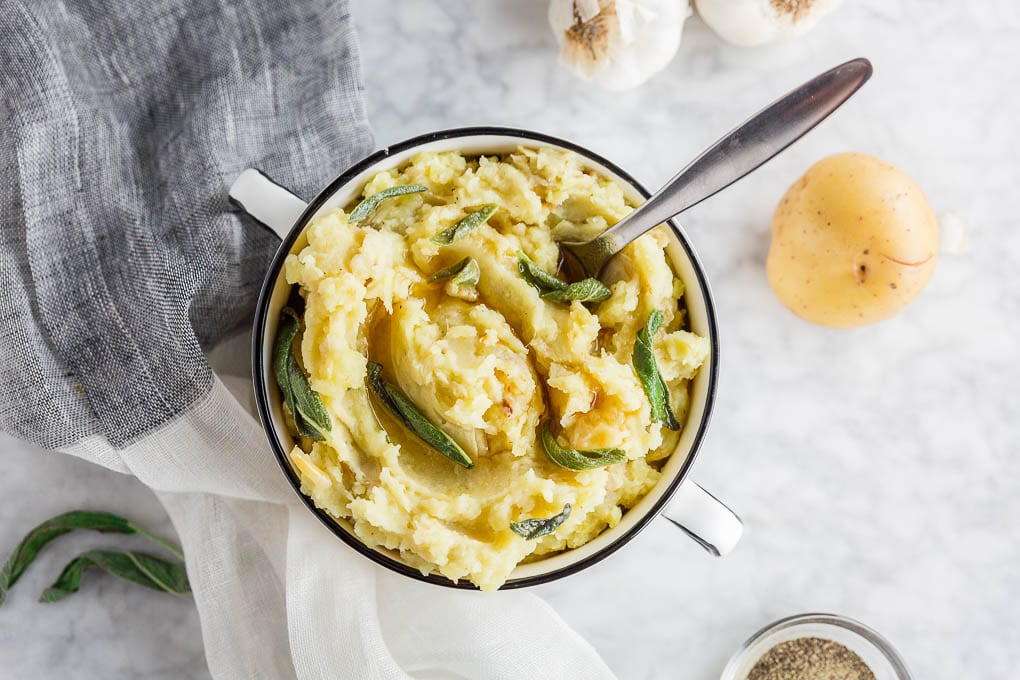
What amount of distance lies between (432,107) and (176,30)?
2.39ft

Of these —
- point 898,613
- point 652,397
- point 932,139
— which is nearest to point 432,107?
point 652,397

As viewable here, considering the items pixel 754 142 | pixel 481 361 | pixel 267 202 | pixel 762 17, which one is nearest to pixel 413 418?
pixel 481 361

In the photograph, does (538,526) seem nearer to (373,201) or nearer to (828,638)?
(373,201)

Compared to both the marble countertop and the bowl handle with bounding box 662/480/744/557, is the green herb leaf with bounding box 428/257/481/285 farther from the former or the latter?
the marble countertop

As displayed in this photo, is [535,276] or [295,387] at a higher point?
[535,276]

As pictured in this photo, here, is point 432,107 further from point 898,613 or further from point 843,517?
point 898,613

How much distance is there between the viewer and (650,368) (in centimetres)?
204

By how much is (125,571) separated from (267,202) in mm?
1186

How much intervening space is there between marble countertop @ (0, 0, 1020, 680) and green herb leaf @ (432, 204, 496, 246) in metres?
0.77

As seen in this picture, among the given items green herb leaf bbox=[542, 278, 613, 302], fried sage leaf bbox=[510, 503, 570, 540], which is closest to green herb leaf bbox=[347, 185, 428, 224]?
green herb leaf bbox=[542, 278, 613, 302]

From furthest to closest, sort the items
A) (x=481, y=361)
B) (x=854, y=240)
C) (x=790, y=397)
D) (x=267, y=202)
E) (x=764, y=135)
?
(x=790, y=397) < (x=854, y=240) < (x=267, y=202) < (x=481, y=361) < (x=764, y=135)

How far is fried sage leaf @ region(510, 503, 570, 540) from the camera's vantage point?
6.45ft

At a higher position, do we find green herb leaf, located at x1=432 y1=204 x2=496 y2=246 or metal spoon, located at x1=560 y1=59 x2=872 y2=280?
metal spoon, located at x1=560 y1=59 x2=872 y2=280

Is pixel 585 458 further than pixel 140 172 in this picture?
No
